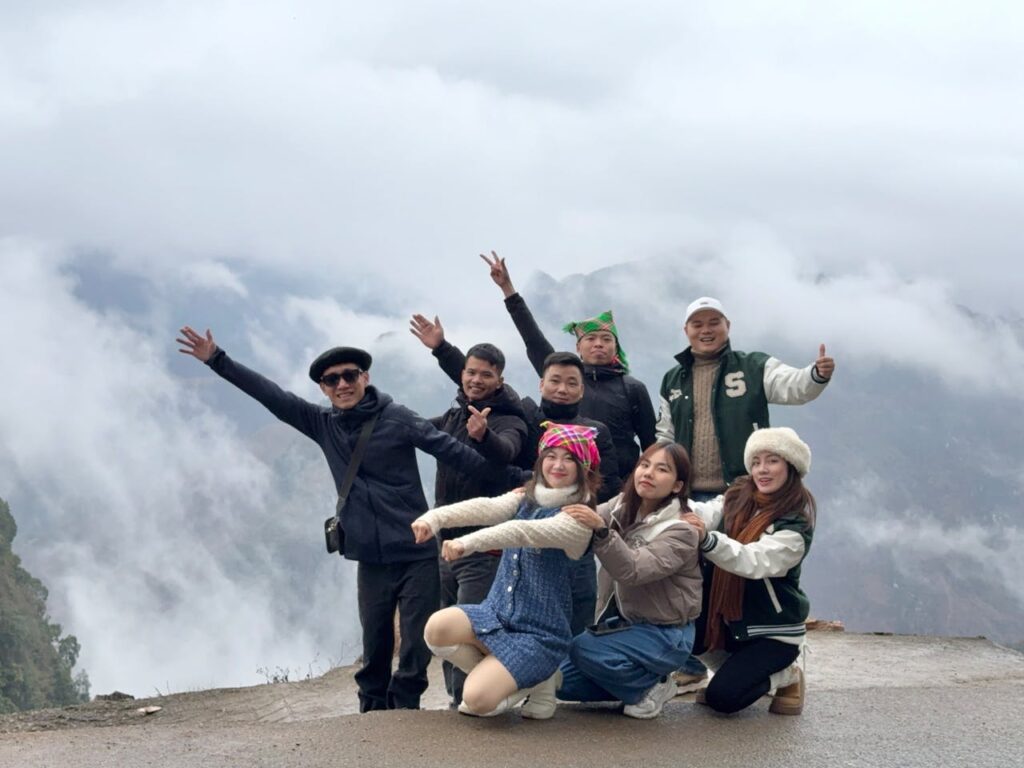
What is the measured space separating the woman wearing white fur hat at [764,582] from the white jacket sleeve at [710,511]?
0.03 meters

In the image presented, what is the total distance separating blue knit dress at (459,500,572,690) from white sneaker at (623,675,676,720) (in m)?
0.49

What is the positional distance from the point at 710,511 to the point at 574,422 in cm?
90

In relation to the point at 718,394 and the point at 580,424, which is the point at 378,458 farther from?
the point at 718,394

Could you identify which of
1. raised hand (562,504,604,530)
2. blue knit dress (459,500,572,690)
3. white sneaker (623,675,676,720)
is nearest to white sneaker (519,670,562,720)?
blue knit dress (459,500,572,690)

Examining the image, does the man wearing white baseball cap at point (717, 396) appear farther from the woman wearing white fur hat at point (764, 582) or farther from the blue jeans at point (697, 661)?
the woman wearing white fur hat at point (764, 582)

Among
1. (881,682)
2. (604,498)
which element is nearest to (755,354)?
(604,498)

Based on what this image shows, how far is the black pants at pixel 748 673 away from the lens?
5.31 metres

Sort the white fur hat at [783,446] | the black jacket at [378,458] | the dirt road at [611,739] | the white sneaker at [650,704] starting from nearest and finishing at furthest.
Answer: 1. the dirt road at [611,739]
2. the white sneaker at [650,704]
3. the white fur hat at [783,446]
4. the black jacket at [378,458]

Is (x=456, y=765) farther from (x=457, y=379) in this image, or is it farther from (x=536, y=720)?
(x=457, y=379)

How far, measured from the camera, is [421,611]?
Result: 5.87 metres

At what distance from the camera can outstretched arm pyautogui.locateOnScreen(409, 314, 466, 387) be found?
6703mm

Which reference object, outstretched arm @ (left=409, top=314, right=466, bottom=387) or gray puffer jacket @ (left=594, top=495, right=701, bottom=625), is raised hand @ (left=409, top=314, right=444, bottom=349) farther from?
gray puffer jacket @ (left=594, top=495, right=701, bottom=625)

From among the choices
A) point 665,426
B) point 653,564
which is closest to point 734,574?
point 653,564

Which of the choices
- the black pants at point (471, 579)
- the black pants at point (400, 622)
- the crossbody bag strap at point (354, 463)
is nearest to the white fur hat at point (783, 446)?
the black pants at point (471, 579)
